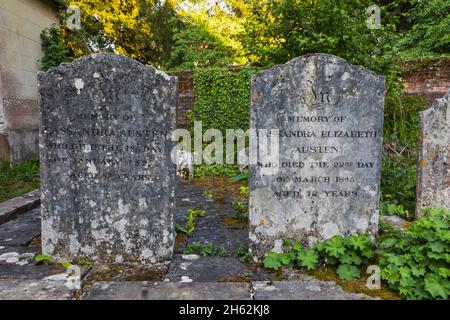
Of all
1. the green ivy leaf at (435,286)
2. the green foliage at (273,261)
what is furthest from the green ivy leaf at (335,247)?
the green ivy leaf at (435,286)

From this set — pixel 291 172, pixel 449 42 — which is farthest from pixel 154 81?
pixel 449 42

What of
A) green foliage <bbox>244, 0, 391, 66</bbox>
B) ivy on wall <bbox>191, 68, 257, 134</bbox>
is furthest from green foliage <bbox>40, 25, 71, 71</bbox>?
green foliage <bbox>244, 0, 391, 66</bbox>

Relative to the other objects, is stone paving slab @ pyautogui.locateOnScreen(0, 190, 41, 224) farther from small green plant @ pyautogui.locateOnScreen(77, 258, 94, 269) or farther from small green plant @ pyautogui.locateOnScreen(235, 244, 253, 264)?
small green plant @ pyautogui.locateOnScreen(235, 244, 253, 264)

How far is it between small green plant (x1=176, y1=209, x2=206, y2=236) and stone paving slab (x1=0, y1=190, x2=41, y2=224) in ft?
7.05

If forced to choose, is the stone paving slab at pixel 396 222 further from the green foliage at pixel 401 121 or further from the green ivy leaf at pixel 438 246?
the green foliage at pixel 401 121

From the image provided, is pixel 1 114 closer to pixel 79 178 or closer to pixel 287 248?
pixel 79 178

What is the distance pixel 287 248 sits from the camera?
308 centimetres

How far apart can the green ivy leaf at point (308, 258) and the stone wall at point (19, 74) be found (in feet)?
23.4

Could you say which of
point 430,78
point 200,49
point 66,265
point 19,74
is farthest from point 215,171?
point 200,49

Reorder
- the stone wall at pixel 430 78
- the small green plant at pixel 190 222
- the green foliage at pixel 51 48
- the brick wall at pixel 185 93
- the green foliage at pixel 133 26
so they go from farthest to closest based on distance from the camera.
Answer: the green foliage at pixel 133 26, the brick wall at pixel 185 93, the green foliage at pixel 51 48, the stone wall at pixel 430 78, the small green plant at pixel 190 222

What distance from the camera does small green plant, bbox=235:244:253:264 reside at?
302 cm

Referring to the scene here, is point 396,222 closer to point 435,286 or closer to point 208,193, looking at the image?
point 435,286

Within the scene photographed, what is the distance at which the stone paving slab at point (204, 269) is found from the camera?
271 cm
